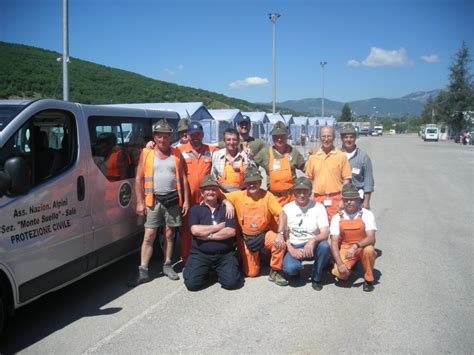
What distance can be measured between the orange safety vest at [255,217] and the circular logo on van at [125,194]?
140 centimetres

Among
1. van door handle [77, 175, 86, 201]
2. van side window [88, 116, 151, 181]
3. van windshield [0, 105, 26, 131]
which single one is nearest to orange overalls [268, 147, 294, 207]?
van side window [88, 116, 151, 181]

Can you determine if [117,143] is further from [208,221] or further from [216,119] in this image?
[216,119]

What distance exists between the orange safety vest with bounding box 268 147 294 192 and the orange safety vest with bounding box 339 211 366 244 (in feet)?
3.09

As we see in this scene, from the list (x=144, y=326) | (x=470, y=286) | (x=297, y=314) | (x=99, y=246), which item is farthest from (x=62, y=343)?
(x=470, y=286)

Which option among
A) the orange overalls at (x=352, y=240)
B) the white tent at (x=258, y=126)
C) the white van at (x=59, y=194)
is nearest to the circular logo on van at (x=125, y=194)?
the white van at (x=59, y=194)

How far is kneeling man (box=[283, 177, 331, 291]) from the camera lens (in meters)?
5.14

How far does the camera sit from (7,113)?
3865mm

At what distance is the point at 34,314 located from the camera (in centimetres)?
446

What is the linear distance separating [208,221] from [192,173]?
756 mm

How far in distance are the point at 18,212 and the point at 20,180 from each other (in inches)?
11.6

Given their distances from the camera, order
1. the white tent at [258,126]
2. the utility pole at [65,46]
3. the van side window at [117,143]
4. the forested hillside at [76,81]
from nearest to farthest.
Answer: the van side window at [117,143]
the utility pole at [65,46]
the white tent at [258,126]
the forested hillside at [76,81]

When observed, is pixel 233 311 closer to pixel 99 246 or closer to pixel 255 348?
pixel 255 348

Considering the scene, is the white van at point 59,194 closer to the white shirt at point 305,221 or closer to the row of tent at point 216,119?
the white shirt at point 305,221

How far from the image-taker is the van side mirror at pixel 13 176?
3.43 metres
